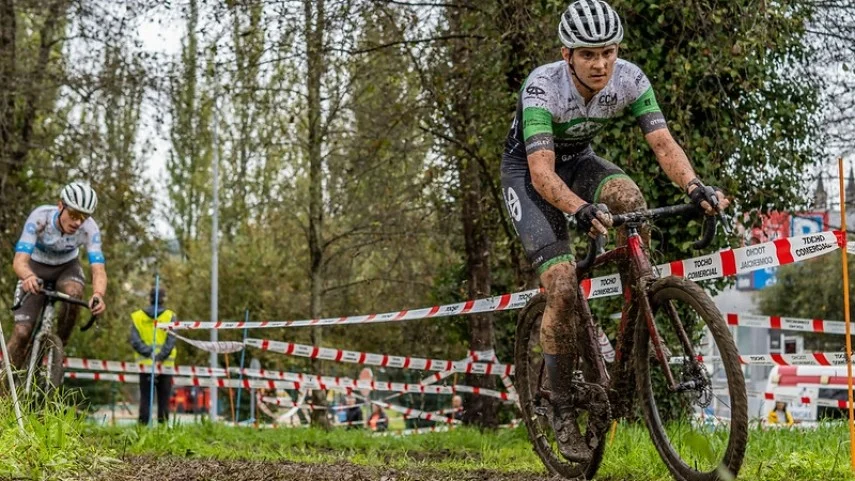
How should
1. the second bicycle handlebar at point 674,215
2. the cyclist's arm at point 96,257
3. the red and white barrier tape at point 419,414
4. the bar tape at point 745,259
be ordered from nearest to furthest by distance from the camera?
the second bicycle handlebar at point 674,215 < the bar tape at point 745,259 < the cyclist's arm at point 96,257 < the red and white barrier tape at point 419,414

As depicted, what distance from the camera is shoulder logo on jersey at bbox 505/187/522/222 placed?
18.5 feet

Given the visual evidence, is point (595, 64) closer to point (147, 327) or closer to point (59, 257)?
point (59, 257)

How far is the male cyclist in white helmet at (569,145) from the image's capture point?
525 centimetres

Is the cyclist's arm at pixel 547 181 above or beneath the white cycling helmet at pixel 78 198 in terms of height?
beneath

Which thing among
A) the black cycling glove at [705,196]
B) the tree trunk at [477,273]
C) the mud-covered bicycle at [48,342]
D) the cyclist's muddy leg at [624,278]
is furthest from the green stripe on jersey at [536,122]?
the tree trunk at [477,273]

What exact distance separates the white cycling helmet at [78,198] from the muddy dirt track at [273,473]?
301cm

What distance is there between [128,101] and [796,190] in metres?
10.0

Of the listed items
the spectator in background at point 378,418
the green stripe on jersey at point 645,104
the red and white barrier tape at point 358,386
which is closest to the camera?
the green stripe on jersey at point 645,104

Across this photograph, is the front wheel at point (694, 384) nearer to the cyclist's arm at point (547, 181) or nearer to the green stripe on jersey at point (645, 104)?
the cyclist's arm at point (547, 181)

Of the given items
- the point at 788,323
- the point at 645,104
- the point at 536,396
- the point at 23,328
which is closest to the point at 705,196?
the point at 645,104

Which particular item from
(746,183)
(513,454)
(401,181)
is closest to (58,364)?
(513,454)

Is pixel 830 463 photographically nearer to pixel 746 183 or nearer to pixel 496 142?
pixel 746 183

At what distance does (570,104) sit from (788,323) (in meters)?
4.24

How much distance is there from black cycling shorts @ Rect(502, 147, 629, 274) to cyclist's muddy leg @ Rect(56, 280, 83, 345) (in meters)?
4.69
